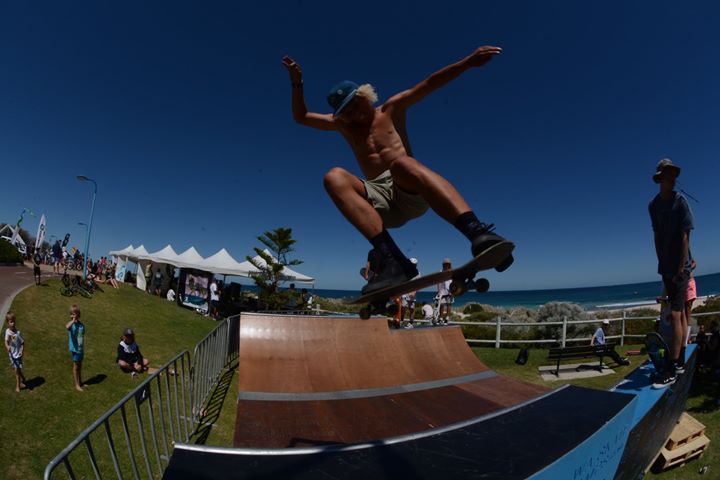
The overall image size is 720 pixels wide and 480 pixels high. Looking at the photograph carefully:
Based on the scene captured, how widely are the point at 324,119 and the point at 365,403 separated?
4.04 m

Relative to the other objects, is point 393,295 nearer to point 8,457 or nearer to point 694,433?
point 694,433

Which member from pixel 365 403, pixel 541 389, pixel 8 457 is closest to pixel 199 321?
pixel 8 457

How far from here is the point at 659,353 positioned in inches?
167

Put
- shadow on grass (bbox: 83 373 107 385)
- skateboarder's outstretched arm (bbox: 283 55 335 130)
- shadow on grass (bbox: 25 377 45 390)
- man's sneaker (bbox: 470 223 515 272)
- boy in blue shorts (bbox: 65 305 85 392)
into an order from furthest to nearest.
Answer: shadow on grass (bbox: 83 373 107 385) → boy in blue shorts (bbox: 65 305 85 392) → shadow on grass (bbox: 25 377 45 390) → skateboarder's outstretched arm (bbox: 283 55 335 130) → man's sneaker (bbox: 470 223 515 272)

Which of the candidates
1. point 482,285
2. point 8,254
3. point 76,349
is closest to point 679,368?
point 482,285

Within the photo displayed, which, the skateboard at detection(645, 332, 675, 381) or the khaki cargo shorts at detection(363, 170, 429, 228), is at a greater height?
the khaki cargo shorts at detection(363, 170, 429, 228)

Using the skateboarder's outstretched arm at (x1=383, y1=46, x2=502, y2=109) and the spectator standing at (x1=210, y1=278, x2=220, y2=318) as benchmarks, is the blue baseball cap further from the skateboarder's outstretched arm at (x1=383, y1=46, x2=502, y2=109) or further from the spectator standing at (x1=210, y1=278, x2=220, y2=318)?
the spectator standing at (x1=210, y1=278, x2=220, y2=318)

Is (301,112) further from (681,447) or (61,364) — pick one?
(61,364)

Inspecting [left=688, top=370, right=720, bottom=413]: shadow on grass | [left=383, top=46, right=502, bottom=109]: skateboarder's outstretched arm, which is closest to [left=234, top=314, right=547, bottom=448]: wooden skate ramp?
[left=688, top=370, right=720, bottom=413]: shadow on grass

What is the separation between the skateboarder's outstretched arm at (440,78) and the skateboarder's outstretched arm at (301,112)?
21.0 inches

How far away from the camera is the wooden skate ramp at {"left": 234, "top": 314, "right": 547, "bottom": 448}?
13.7ft

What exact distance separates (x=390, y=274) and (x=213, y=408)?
20.5 feet

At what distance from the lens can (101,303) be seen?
1391 cm

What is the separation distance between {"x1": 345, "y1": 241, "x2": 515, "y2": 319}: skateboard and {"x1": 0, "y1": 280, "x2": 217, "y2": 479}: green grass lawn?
5.49m
